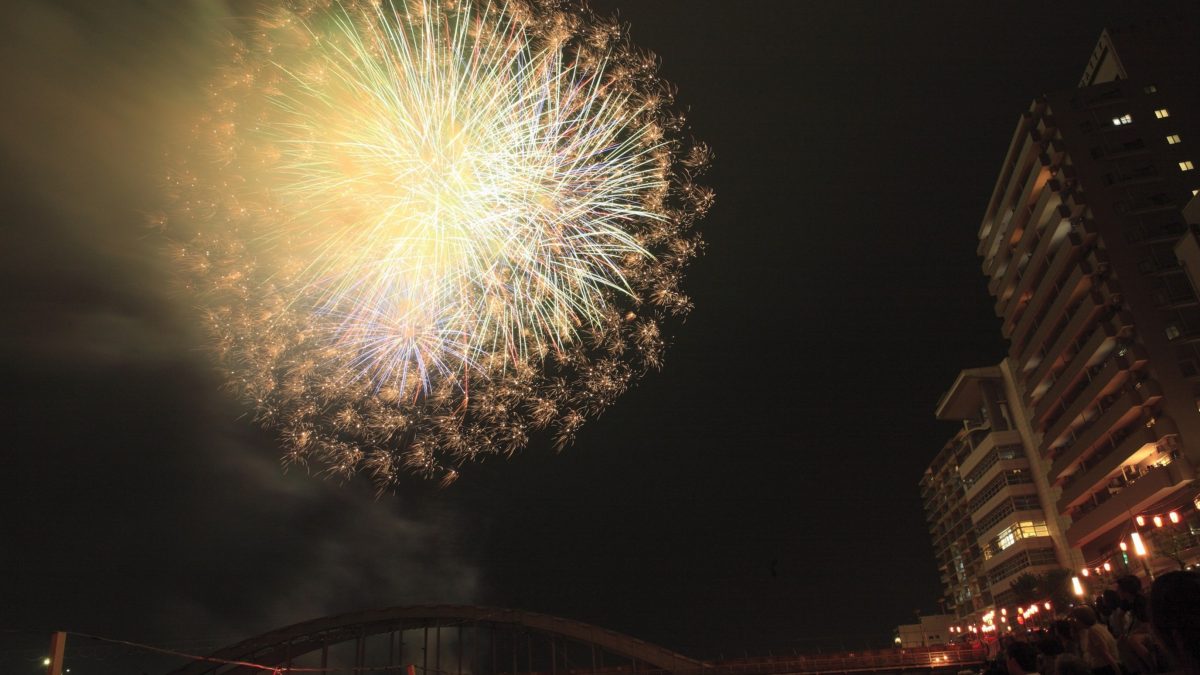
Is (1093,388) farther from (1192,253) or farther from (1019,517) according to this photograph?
(1192,253)

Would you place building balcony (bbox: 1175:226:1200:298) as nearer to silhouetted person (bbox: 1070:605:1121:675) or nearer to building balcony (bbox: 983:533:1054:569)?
silhouetted person (bbox: 1070:605:1121:675)

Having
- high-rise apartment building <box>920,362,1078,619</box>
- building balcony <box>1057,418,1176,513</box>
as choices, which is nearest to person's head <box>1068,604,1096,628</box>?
building balcony <box>1057,418,1176,513</box>

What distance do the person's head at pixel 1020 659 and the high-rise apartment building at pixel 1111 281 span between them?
4938 centimetres

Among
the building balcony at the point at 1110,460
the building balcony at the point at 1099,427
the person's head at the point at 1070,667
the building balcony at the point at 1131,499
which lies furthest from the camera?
the building balcony at the point at 1099,427

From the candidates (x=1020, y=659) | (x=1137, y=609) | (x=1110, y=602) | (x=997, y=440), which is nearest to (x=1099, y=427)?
(x=997, y=440)

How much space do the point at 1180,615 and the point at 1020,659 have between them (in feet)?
14.3

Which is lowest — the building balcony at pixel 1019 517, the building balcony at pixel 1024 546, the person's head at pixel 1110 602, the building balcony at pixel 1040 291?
the person's head at pixel 1110 602

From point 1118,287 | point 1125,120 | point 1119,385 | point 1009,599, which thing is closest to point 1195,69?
point 1125,120

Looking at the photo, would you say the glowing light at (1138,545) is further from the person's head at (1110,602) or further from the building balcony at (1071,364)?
the person's head at (1110,602)

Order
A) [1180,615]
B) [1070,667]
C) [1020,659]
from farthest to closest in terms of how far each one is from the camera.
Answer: [1020,659], [1070,667], [1180,615]

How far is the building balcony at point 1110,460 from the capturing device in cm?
4784

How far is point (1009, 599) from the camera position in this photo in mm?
73250

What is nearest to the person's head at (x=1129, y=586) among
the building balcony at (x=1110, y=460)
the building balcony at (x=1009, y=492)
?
the building balcony at (x=1110, y=460)

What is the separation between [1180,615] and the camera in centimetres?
262
